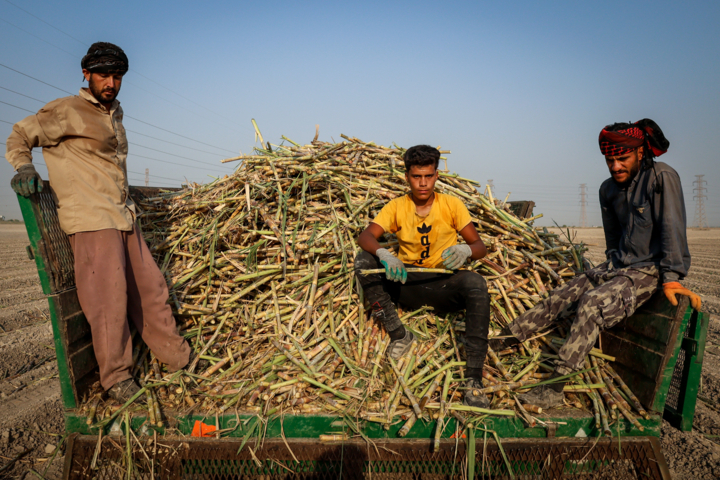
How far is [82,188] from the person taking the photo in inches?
101

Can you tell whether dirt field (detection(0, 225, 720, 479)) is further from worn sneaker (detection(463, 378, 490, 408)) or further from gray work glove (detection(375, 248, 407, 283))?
gray work glove (detection(375, 248, 407, 283))

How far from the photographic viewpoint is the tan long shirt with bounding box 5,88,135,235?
250 cm

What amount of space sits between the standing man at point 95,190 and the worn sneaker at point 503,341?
2.46 metres

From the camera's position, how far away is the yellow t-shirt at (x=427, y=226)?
3096mm

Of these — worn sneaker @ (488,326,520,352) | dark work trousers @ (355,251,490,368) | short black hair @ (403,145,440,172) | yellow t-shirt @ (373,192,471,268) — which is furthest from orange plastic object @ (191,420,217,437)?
short black hair @ (403,145,440,172)

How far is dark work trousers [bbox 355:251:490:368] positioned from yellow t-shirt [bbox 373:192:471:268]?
169 millimetres

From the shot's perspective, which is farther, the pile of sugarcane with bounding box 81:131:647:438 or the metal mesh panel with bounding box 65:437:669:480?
the pile of sugarcane with bounding box 81:131:647:438

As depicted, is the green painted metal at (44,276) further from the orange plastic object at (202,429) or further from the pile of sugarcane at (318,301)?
the orange plastic object at (202,429)

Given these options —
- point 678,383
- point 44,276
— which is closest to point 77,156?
point 44,276

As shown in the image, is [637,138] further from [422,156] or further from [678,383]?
[678,383]

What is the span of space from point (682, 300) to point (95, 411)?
340 centimetres

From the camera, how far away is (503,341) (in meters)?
3.01

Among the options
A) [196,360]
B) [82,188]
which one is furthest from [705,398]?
[82,188]

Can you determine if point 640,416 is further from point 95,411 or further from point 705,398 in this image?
point 95,411
